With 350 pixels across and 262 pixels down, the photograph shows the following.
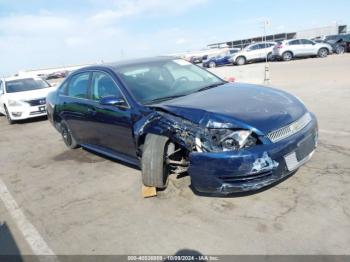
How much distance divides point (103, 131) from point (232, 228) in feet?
8.81

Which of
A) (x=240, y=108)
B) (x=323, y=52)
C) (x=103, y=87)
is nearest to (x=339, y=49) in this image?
(x=323, y=52)

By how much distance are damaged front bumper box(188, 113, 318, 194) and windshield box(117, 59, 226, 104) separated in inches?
51.3

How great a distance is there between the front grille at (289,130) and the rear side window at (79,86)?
327cm

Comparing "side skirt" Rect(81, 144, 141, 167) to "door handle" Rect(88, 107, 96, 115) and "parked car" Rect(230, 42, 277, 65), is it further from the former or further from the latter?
"parked car" Rect(230, 42, 277, 65)

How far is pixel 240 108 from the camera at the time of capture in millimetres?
3928

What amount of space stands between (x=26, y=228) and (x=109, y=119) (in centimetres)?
180

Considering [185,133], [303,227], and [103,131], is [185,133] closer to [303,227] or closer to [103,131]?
[303,227]

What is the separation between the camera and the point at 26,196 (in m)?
5.08

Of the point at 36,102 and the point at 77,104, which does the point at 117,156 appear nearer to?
the point at 77,104

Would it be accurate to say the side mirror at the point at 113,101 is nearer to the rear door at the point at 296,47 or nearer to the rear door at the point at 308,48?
the rear door at the point at 296,47

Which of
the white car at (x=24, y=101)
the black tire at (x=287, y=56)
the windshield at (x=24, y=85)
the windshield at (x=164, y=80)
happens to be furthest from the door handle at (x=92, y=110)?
the black tire at (x=287, y=56)

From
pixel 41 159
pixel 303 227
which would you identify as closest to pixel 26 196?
pixel 41 159

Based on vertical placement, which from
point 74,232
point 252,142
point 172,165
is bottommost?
point 74,232

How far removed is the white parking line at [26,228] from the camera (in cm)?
359
